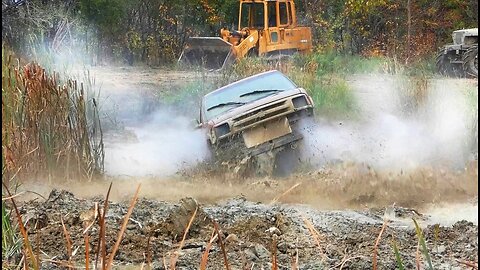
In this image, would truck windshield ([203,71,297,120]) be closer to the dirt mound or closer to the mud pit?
the mud pit

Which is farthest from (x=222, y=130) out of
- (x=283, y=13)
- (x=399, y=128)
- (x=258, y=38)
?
(x=399, y=128)

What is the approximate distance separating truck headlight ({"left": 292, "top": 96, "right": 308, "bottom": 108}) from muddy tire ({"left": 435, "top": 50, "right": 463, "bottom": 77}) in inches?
20.5

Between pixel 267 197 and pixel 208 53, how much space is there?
0.58 metres

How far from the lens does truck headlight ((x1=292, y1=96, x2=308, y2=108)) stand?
119 inches

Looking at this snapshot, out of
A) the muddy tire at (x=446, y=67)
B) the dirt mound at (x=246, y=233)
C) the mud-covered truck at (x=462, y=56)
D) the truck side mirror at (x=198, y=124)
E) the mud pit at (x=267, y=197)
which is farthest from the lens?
the truck side mirror at (x=198, y=124)

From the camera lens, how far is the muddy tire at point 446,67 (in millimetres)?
2942

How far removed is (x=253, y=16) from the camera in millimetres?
3047

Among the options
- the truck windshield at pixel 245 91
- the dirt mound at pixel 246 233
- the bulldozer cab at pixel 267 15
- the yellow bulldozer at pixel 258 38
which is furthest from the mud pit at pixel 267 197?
the bulldozer cab at pixel 267 15

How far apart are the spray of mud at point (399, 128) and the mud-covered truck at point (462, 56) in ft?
0.24

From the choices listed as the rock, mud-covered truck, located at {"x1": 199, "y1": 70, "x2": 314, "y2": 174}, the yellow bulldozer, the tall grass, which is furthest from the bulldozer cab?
the rock

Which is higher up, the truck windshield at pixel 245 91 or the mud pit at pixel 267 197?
the truck windshield at pixel 245 91

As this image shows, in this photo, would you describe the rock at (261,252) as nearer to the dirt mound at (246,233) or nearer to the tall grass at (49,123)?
the dirt mound at (246,233)

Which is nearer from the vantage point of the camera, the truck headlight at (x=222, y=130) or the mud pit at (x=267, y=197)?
the mud pit at (x=267, y=197)

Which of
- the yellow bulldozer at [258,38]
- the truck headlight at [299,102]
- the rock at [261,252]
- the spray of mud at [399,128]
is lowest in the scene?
the rock at [261,252]
